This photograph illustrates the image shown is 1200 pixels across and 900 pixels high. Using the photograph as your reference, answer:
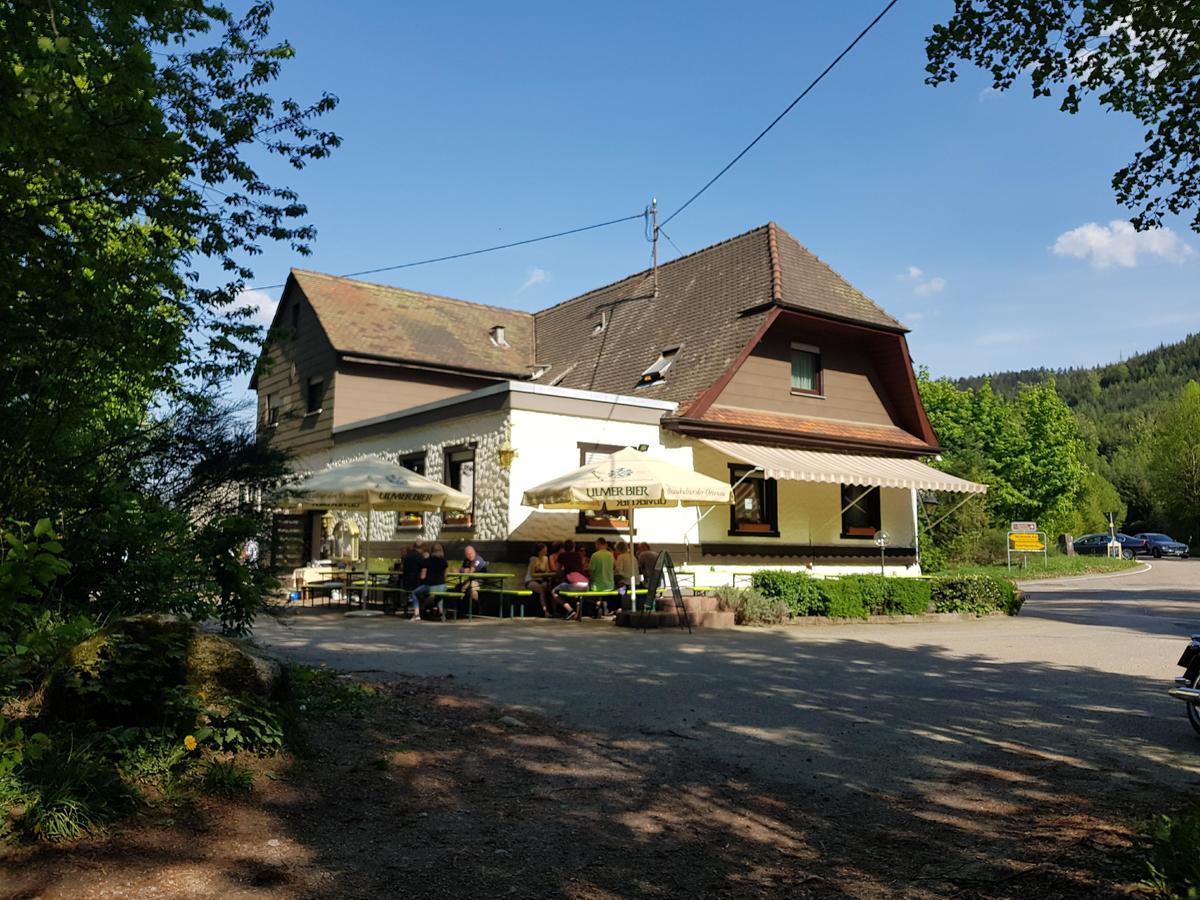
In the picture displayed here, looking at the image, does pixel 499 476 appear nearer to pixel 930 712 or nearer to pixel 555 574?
pixel 555 574

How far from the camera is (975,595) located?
1734 cm

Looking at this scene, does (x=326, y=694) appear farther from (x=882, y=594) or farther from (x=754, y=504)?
(x=754, y=504)

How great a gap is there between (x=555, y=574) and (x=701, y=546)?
405 cm

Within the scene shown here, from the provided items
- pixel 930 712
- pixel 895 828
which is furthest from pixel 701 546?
pixel 895 828

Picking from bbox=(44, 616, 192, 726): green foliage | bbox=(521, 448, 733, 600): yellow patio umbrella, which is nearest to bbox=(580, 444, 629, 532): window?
bbox=(521, 448, 733, 600): yellow patio umbrella

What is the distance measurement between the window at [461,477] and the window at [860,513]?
29.2 feet

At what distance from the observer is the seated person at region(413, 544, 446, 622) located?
1510cm

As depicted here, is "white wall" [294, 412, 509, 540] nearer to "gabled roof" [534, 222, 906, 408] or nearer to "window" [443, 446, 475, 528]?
"window" [443, 446, 475, 528]

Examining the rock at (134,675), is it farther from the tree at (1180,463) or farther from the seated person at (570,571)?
the tree at (1180,463)

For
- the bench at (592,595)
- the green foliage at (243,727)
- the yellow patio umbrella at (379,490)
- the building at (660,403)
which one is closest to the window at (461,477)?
the building at (660,403)

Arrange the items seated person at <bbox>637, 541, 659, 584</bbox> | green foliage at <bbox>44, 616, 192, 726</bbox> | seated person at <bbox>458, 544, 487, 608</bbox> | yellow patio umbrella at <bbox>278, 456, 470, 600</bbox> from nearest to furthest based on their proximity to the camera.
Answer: green foliage at <bbox>44, 616, 192, 726</bbox>, yellow patio umbrella at <bbox>278, 456, 470, 600</bbox>, seated person at <bbox>458, 544, 487, 608</bbox>, seated person at <bbox>637, 541, 659, 584</bbox>

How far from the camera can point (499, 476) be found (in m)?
16.5

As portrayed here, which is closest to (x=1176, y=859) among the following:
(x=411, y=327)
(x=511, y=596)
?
(x=511, y=596)

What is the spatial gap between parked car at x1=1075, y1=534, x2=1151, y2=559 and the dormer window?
51511 mm
